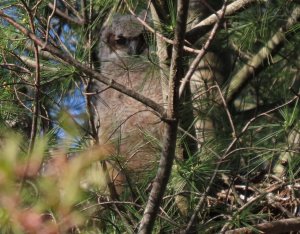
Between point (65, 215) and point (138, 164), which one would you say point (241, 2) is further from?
point (65, 215)

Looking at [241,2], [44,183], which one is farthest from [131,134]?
[44,183]

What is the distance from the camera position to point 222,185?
89.5 inches

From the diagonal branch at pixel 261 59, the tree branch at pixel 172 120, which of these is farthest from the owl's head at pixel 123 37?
the tree branch at pixel 172 120

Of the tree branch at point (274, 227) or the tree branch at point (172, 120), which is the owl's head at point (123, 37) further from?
the tree branch at point (172, 120)

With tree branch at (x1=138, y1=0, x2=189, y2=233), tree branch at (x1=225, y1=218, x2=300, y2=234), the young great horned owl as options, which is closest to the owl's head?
the young great horned owl

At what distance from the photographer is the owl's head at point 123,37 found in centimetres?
265

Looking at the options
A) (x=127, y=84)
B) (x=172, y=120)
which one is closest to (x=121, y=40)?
(x=127, y=84)

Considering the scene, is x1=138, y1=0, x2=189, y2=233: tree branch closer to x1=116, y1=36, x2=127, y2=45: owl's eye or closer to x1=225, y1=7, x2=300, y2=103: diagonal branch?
x1=225, y1=7, x2=300, y2=103: diagonal branch

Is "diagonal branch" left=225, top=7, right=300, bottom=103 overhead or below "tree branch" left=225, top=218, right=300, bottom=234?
overhead

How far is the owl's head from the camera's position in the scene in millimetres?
2650

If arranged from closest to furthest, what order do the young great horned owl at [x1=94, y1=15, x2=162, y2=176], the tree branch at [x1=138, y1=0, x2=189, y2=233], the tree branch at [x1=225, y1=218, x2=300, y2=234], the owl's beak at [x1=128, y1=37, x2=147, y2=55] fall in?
the tree branch at [x1=138, y1=0, x2=189, y2=233] < the tree branch at [x1=225, y1=218, x2=300, y2=234] < the young great horned owl at [x1=94, y1=15, x2=162, y2=176] < the owl's beak at [x1=128, y1=37, x2=147, y2=55]

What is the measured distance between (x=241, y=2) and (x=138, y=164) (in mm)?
552

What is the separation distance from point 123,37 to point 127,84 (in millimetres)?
336

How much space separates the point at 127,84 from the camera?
2461 mm
